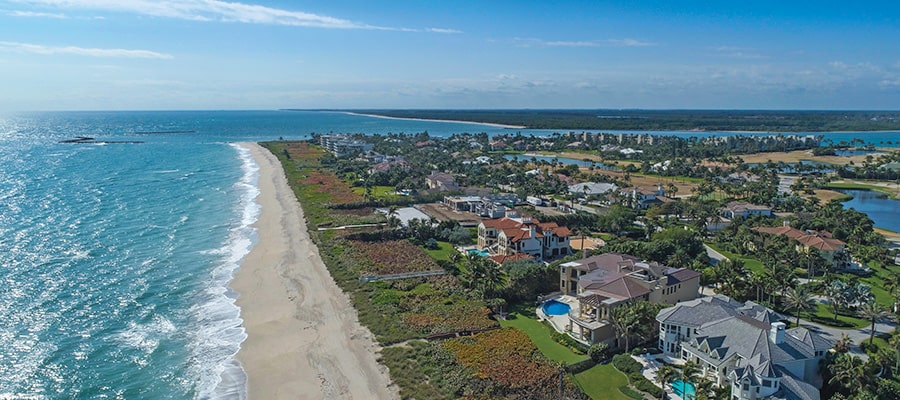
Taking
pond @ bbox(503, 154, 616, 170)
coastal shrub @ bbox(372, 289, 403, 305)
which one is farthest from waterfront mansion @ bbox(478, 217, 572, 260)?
pond @ bbox(503, 154, 616, 170)

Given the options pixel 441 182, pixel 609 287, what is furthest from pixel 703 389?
pixel 441 182

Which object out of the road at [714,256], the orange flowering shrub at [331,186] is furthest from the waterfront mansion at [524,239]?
the orange flowering shrub at [331,186]

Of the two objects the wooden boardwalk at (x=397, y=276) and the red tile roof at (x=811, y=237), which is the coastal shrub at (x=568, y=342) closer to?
the wooden boardwalk at (x=397, y=276)

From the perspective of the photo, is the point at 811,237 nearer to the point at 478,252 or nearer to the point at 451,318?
the point at 478,252

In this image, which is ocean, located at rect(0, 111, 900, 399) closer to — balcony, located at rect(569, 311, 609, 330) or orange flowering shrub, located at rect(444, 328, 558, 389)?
orange flowering shrub, located at rect(444, 328, 558, 389)

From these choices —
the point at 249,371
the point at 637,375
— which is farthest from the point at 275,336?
the point at 637,375

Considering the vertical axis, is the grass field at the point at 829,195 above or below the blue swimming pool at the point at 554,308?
below

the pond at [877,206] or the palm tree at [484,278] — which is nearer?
the palm tree at [484,278]
